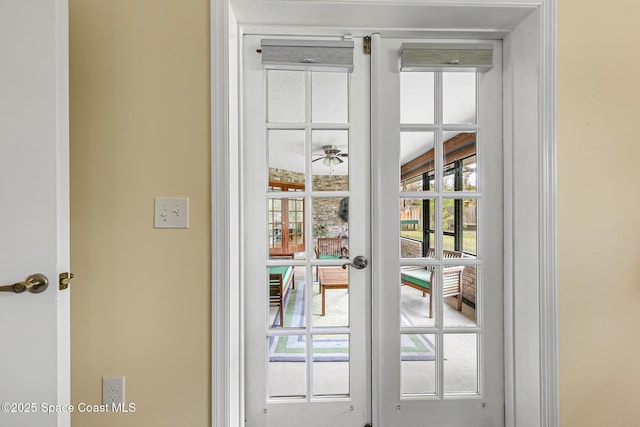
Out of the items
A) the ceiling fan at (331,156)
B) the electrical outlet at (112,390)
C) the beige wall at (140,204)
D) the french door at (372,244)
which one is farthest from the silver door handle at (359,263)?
the electrical outlet at (112,390)

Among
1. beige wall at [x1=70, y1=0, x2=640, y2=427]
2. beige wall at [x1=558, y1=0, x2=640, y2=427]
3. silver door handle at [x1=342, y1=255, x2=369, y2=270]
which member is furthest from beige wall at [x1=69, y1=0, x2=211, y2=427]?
beige wall at [x1=558, y1=0, x2=640, y2=427]

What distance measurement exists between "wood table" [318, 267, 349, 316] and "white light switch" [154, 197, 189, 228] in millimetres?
648

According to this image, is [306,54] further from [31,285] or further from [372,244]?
[31,285]

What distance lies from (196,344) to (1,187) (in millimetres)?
830

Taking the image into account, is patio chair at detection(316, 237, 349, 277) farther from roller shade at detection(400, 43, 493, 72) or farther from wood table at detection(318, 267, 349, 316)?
roller shade at detection(400, 43, 493, 72)

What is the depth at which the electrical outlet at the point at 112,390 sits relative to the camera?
1085 mm

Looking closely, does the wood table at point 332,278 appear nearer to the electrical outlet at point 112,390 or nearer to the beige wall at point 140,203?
the beige wall at point 140,203

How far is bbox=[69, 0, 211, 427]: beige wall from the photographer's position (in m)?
1.08

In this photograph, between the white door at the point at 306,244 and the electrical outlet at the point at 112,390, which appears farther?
the white door at the point at 306,244

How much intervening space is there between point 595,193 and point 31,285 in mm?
2105

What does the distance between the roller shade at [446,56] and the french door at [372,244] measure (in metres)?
0.07

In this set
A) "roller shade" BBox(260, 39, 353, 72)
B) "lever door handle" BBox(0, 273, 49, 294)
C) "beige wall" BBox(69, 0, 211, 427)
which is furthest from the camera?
"roller shade" BBox(260, 39, 353, 72)

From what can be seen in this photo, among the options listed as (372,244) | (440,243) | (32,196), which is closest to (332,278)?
(372,244)

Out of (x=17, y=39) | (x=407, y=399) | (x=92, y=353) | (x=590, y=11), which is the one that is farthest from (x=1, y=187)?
Answer: (x=590, y=11)
